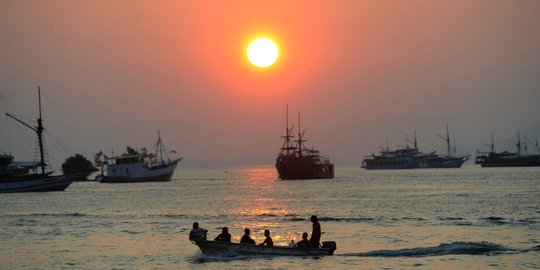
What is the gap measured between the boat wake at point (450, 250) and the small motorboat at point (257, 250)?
3210 mm

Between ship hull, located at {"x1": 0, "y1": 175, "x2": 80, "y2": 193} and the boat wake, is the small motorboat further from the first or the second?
ship hull, located at {"x1": 0, "y1": 175, "x2": 80, "y2": 193}

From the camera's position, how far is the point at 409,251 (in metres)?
44.2

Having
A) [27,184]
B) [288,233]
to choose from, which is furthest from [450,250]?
[27,184]

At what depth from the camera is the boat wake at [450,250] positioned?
43.5 metres

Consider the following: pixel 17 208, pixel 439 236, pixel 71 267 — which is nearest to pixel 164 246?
pixel 71 267

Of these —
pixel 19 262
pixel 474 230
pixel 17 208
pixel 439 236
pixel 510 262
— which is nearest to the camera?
pixel 510 262

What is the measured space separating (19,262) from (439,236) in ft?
90.6

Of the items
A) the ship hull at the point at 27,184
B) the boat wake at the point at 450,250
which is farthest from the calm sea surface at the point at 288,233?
the ship hull at the point at 27,184

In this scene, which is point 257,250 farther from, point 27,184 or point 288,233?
point 27,184

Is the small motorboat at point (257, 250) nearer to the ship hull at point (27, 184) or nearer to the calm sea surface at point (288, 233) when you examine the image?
the calm sea surface at point (288, 233)

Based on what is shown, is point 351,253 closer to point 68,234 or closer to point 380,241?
point 380,241

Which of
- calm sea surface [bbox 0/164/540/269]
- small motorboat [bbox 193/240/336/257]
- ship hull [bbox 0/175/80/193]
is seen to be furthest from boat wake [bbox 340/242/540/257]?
ship hull [bbox 0/175/80/193]

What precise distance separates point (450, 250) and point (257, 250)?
11296 mm

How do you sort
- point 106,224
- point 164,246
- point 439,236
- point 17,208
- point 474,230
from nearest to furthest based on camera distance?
1. point 164,246
2. point 439,236
3. point 474,230
4. point 106,224
5. point 17,208
